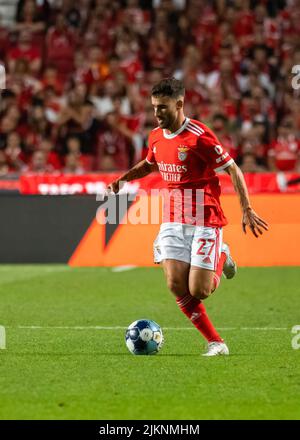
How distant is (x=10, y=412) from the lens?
6.02 metres

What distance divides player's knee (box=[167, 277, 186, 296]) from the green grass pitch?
1.66 ft

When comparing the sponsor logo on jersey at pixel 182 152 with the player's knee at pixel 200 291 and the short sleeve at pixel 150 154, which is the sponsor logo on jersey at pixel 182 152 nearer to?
the short sleeve at pixel 150 154

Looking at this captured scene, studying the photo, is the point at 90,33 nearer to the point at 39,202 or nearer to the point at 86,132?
the point at 86,132

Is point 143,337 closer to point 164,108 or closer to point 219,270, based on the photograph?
point 219,270

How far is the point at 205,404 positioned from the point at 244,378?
94 centimetres

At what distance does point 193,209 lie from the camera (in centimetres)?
823

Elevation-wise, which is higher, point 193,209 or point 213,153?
point 213,153

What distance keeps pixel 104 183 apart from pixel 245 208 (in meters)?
8.52

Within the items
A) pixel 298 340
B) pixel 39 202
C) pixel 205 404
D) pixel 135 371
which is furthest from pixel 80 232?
pixel 205 404

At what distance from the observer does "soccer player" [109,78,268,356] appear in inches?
318

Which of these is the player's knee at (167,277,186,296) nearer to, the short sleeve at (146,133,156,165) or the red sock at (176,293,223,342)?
the red sock at (176,293,223,342)

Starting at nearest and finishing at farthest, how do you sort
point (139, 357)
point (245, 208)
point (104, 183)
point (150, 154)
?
1. point (245, 208)
2. point (139, 357)
3. point (150, 154)
4. point (104, 183)

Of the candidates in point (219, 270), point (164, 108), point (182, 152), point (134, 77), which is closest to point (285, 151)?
point (134, 77)

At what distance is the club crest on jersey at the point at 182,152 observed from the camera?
321 inches
